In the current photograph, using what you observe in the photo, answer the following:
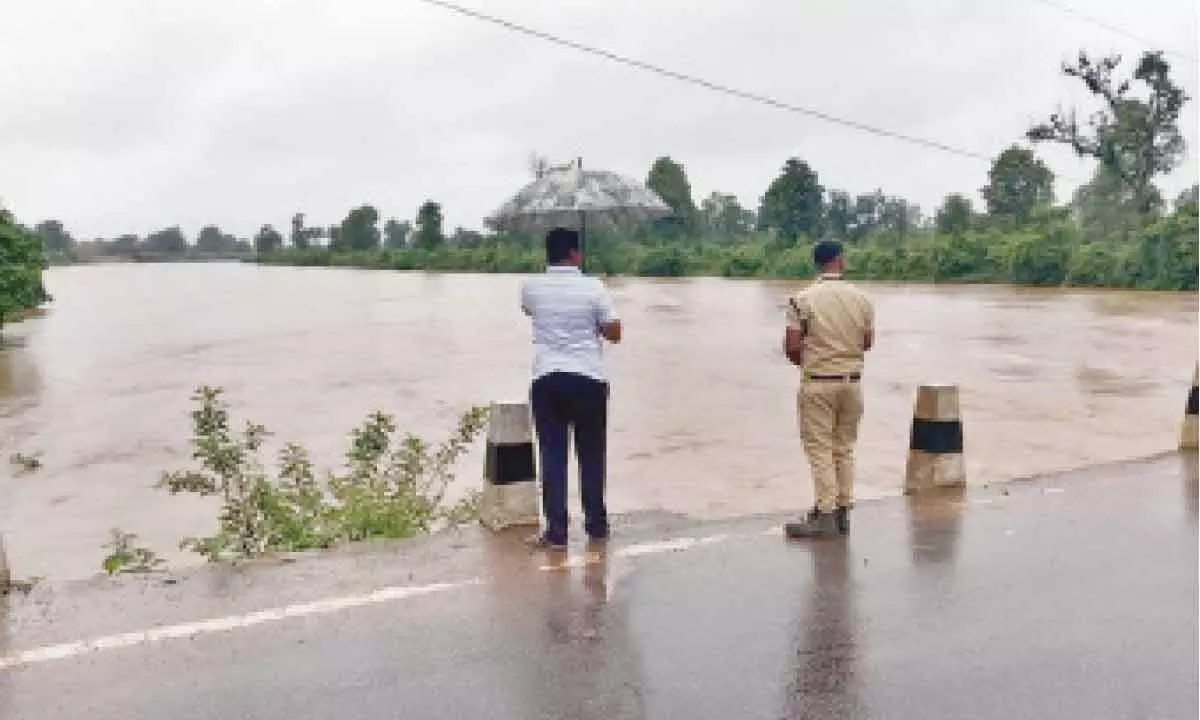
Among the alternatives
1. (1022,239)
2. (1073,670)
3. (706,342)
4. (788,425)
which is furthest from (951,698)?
(1022,239)

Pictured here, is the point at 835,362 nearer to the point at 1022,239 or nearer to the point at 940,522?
the point at 940,522

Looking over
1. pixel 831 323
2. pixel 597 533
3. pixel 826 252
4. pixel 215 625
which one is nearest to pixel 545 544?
pixel 597 533

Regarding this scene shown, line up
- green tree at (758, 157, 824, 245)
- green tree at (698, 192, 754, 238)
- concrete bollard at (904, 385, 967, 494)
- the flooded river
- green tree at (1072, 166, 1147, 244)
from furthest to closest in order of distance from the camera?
green tree at (698, 192, 754, 238) → green tree at (758, 157, 824, 245) → green tree at (1072, 166, 1147, 244) → the flooded river → concrete bollard at (904, 385, 967, 494)

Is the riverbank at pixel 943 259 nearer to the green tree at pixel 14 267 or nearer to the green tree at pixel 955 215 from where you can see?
the green tree at pixel 955 215

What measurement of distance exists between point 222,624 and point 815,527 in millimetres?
3125

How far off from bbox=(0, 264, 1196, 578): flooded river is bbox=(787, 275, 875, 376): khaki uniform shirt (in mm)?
4853

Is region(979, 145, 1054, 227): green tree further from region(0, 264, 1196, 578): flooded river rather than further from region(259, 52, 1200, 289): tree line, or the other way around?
region(0, 264, 1196, 578): flooded river

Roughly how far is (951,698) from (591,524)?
249 centimetres

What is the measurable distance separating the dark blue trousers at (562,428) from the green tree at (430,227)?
115270 millimetres

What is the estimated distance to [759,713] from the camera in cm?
385

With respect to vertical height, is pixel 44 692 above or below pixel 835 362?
below

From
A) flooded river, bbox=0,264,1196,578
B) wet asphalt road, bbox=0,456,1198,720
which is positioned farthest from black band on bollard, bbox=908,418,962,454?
flooded river, bbox=0,264,1196,578

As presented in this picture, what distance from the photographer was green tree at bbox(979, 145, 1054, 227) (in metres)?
72.2

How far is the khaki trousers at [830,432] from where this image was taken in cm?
625
